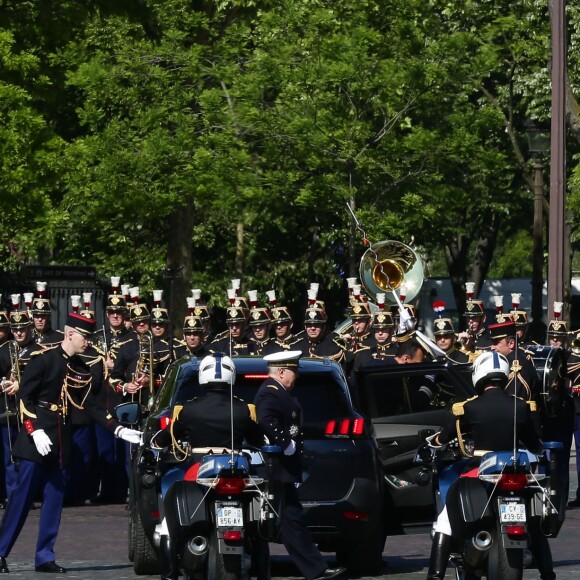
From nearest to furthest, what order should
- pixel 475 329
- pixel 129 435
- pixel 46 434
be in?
pixel 129 435 → pixel 46 434 → pixel 475 329

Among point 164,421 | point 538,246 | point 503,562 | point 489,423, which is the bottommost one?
point 503,562

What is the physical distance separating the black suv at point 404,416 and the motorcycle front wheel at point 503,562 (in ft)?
9.15

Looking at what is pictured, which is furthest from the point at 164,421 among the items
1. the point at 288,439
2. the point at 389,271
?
the point at 389,271

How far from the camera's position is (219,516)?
9852mm

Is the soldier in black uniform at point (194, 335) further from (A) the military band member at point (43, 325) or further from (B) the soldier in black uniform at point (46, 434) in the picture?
(B) the soldier in black uniform at point (46, 434)

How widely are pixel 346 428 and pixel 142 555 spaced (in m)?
1.57

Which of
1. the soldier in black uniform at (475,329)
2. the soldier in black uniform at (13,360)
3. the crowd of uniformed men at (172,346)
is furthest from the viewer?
the soldier in black uniform at (475,329)

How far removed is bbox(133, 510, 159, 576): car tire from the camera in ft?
40.0

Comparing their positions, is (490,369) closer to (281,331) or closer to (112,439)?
(112,439)

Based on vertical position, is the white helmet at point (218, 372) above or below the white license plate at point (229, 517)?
above

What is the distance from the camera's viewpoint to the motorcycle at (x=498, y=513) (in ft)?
32.5

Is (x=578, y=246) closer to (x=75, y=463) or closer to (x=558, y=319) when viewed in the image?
(x=558, y=319)

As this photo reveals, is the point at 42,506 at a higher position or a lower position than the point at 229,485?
lower

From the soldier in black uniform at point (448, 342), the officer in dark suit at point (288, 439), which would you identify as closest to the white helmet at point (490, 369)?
the officer in dark suit at point (288, 439)
